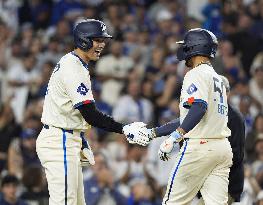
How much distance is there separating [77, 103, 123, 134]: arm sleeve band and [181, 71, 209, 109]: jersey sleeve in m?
0.78

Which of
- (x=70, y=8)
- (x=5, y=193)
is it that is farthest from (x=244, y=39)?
(x=5, y=193)

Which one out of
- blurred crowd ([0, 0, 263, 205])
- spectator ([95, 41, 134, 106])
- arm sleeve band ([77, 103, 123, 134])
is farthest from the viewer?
spectator ([95, 41, 134, 106])

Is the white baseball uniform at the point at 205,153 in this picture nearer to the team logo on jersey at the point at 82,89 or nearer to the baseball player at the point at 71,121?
the baseball player at the point at 71,121

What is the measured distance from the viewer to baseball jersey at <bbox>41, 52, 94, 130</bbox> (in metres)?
8.91

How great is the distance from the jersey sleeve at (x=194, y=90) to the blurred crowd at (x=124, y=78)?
289 centimetres

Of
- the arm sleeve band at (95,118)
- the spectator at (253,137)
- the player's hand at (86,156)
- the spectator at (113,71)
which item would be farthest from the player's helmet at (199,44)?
the spectator at (113,71)

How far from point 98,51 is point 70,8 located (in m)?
8.36

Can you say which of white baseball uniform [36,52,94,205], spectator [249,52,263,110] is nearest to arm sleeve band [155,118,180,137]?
A: white baseball uniform [36,52,94,205]

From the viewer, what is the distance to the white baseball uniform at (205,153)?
884 cm

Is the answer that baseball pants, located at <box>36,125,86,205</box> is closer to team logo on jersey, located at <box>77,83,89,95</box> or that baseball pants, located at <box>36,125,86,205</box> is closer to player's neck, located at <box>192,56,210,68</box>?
team logo on jersey, located at <box>77,83,89,95</box>

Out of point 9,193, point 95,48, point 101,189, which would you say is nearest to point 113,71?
point 101,189

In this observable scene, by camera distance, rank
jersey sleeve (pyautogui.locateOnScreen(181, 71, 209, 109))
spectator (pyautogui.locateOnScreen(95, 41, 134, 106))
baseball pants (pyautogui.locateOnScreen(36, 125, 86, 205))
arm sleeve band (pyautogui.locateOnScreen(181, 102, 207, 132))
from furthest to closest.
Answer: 1. spectator (pyautogui.locateOnScreen(95, 41, 134, 106))
2. baseball pants (pyautogui.locateOnScreen(36, 125, 86, 205))
3. jersey sleeve (pyautogui.locateOnScreen(181, 71, 209, 109))
4. arm sleeve band (pyautogui.locateOnScreen(181, 102, 207, 132))

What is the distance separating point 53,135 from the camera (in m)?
8.98

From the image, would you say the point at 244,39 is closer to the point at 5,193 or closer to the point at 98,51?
the point at 5,193
